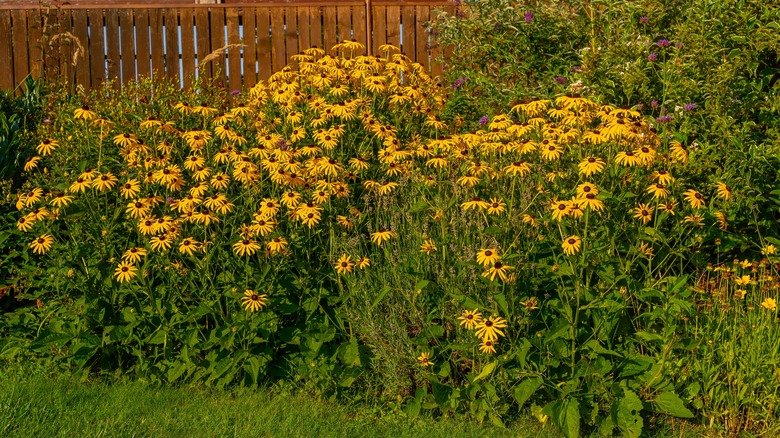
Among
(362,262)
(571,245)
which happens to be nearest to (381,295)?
(362,262)

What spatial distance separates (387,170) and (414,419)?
142 cm

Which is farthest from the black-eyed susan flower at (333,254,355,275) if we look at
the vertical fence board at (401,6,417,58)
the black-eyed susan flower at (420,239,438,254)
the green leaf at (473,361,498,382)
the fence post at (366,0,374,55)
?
the vertical fence board at (401,6,417,58)

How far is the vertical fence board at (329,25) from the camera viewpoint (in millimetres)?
10195

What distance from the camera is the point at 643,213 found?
4.09 meters

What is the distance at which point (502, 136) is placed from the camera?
4555 millimetres

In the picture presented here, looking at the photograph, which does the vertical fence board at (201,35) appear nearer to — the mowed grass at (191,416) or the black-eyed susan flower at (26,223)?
the black-eyed susan flower at (26,223)

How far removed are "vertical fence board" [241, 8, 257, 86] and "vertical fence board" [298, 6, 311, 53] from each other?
0.53 meters

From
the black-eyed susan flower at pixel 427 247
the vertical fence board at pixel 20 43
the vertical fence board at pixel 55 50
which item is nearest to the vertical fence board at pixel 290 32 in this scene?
the vertical fence board at pixel 55 50

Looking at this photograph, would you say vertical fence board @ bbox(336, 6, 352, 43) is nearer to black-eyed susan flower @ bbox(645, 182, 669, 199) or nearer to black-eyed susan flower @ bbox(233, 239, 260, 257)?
black-eyed susan flower @ bbox(233, 239, 260, 257)

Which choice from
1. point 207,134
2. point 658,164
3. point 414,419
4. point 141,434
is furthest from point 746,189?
point 141,434

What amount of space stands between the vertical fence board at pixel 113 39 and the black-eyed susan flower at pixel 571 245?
788cm

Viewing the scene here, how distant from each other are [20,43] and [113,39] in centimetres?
118

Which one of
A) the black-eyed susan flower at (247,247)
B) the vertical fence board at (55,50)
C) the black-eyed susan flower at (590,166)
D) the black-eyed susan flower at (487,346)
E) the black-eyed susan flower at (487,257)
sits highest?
the vertical fence board at (55,50)

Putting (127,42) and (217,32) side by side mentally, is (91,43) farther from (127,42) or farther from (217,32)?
(217,32)
